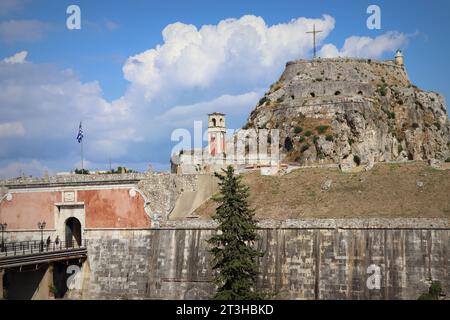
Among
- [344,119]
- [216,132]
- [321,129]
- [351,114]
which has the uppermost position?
[351,114]

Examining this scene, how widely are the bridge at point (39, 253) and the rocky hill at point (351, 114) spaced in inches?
1259

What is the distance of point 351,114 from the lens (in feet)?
253

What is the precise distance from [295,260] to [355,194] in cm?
767

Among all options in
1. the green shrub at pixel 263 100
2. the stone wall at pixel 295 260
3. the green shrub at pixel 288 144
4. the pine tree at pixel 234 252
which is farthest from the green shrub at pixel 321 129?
the pine tree at pixel 234 252

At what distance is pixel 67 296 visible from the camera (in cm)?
4731

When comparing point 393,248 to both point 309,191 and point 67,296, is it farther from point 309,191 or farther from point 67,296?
point 67,296

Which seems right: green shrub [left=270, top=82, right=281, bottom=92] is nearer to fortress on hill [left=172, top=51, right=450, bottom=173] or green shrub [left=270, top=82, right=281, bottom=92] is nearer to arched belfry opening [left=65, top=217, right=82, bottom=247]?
fortress on hill [left=172, top=51, right=450, bottom=173]

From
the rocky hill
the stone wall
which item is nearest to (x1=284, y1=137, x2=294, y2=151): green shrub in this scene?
the rocky hill

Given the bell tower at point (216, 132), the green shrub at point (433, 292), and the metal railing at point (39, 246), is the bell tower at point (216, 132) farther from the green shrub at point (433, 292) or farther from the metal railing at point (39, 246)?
the green shrub at point (433, 292)

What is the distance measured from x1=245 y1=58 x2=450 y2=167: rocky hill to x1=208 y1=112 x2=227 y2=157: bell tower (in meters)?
9.07

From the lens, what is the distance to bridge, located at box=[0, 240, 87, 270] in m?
39.3

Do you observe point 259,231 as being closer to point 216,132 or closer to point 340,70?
point 216,132

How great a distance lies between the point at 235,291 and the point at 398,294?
34.0 ft

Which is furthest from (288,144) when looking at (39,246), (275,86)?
(39,246)
